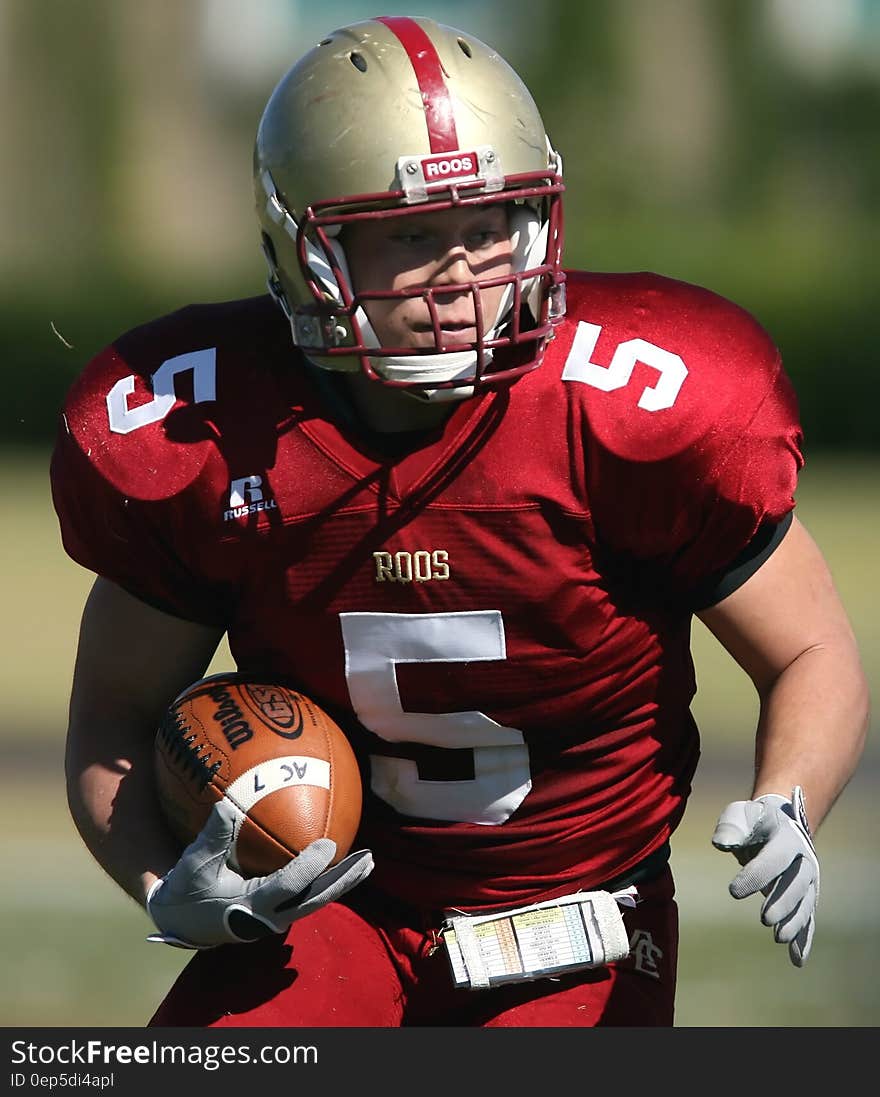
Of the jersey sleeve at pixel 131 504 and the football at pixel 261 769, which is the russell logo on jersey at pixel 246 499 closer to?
the jersey sleeve at pixel 131 504

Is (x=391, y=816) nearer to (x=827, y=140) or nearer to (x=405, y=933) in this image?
(x=405, y=933)

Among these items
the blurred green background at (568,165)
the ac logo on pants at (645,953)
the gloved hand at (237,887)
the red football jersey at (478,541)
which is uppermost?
the red football jersey at (478,541)

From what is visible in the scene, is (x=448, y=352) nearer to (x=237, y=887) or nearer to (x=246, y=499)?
(x=246, y=499)

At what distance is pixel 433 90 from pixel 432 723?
828 millimetres

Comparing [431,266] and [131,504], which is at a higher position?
[431,266]

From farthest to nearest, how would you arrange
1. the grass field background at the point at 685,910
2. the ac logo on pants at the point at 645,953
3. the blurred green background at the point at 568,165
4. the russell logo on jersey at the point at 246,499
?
the blurred green background at the point at 568,165, the grass field background at the point at 685,910, the ac logo on pants at the point at 645,953, the russell logo on jersey at the point at 246,499

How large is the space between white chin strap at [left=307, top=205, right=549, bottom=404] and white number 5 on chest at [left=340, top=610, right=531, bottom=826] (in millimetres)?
301

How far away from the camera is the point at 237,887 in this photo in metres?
2.35

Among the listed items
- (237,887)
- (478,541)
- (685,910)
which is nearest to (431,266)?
(478,541)

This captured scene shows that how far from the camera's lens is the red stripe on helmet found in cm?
235

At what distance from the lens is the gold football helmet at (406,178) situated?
7.55 ft

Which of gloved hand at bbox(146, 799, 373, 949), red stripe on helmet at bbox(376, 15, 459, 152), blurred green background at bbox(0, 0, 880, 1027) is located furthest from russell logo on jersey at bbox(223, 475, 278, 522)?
blurred green background at bbox(0, 0, 880, 1027)

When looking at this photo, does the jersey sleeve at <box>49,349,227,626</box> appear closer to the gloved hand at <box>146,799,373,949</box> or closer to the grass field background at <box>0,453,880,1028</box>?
the gloved hand at <box>146,799,373,949</box>

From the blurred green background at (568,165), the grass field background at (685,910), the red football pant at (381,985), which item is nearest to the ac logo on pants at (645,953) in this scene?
the red football pant at (381,985)
